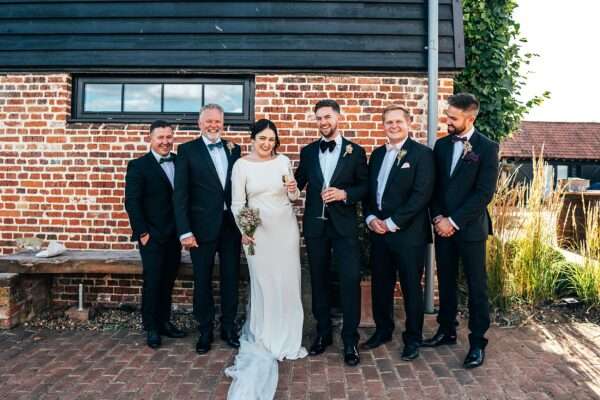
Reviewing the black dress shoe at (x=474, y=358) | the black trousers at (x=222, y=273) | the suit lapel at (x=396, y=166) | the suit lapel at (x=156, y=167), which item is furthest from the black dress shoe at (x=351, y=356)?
the suit lapel at (x=156, y=167)

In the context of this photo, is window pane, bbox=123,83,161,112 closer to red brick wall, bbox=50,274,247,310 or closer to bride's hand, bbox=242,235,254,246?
red brick wall, bbox=50,274,247,310

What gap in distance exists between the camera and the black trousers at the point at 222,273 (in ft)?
12.8

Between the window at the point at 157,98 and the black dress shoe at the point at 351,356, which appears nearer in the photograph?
the black dress shoe at the point at 351,356

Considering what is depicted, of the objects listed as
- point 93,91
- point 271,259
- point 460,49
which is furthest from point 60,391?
point 460,49

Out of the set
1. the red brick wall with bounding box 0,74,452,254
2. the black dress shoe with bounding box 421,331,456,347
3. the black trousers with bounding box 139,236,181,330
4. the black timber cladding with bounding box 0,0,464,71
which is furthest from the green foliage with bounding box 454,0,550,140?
the black trousers with bounding box 139,236,181,330

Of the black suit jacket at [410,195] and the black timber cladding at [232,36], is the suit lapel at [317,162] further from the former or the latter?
the black timber cladding at [232,36]

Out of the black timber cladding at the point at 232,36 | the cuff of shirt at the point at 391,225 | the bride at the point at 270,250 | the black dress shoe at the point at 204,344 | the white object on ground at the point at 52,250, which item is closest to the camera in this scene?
the cuff of shirt at the point at 391,225

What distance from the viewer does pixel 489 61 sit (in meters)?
7.80

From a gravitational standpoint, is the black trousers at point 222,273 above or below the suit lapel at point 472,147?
below

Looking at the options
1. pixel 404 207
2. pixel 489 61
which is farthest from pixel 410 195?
pixel 489 61

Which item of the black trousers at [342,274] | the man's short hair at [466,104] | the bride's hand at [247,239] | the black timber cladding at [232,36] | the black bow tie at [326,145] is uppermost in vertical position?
the black timber cladding at [232,36]

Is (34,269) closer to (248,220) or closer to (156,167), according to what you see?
(156,167)

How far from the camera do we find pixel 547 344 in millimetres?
4070

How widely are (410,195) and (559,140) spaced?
2707 cm
